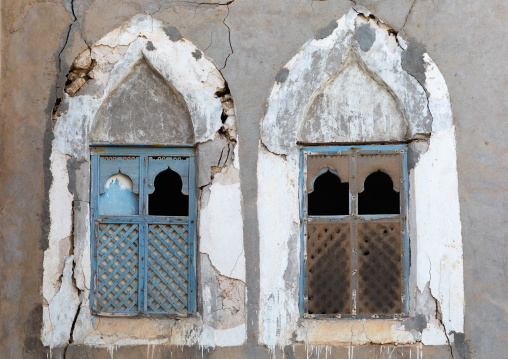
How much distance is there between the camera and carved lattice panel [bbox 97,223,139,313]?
5227 mm

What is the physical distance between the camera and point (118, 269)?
5.24 meters

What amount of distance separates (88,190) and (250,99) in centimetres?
142

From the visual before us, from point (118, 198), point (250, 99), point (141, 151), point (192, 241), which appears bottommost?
point (192, 241)

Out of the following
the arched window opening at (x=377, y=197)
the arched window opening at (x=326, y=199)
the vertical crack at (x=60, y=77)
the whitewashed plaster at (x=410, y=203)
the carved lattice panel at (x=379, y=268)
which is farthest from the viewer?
the arched window opening at (x=326, y=199)

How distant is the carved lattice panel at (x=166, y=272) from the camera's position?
17.2ft

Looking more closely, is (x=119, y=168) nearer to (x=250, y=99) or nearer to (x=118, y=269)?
(x=118, y=269)

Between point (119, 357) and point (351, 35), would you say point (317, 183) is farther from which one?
point (119, 357)

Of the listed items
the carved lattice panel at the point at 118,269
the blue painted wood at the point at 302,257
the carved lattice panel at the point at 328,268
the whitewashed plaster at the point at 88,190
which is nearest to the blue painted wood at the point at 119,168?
the whitewashed plaster at the point at 88,190

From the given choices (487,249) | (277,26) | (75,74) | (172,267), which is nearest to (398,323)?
(487,249)

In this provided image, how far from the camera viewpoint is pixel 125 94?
542 centimetres

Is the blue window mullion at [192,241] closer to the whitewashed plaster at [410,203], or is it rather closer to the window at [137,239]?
the window at [137,239]

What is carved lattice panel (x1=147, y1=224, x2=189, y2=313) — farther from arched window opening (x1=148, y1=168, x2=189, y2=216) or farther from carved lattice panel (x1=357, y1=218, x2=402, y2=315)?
carved lattice panel (x1=357, y1=218, x2=402, y2=315)

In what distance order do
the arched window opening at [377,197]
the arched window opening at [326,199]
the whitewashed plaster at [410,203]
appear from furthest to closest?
the arched window opening at [326,199] < the arched window opening at [377,197] < the whitewashed plaster at [410,203]

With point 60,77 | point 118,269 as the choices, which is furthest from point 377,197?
point 60,77
